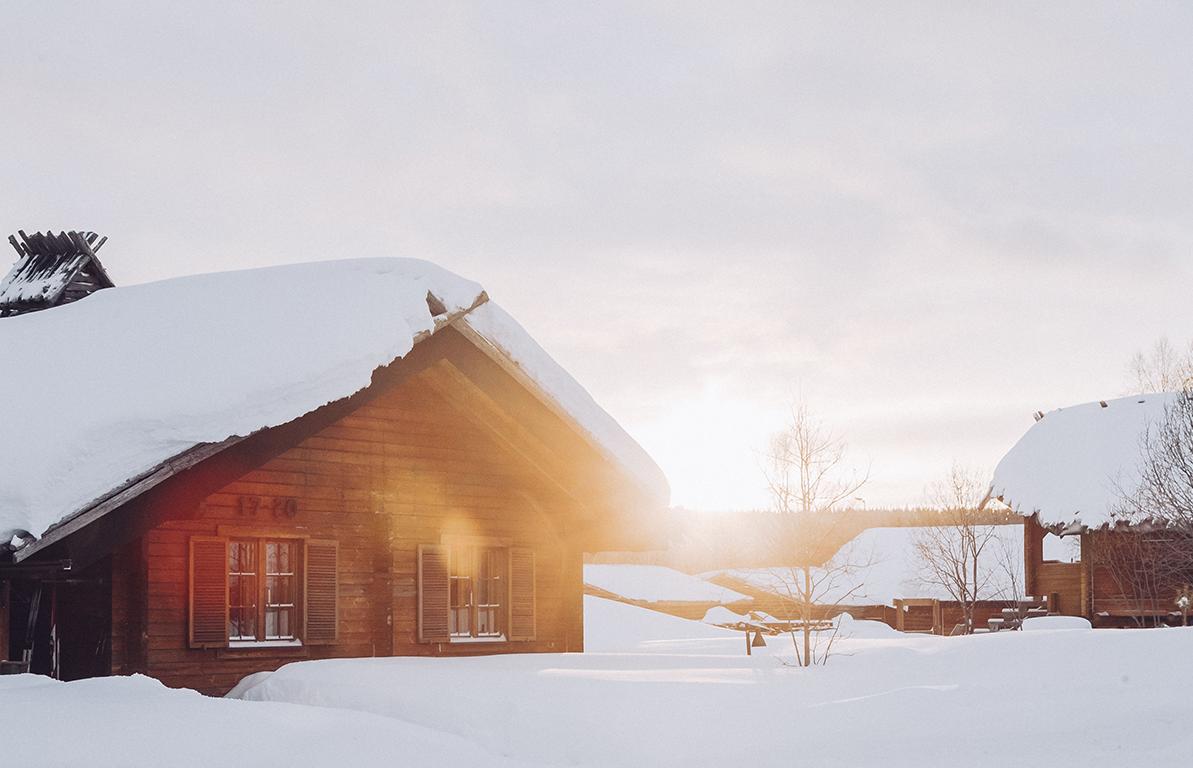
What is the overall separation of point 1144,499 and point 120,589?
79.3ft

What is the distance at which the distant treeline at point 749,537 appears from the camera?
58.8 feet

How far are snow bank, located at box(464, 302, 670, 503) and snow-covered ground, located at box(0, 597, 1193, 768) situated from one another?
2627 millimetres

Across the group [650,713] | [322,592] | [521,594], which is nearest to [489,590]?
[521,594]

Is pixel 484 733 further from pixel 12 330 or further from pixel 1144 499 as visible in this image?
pixel 1144 499

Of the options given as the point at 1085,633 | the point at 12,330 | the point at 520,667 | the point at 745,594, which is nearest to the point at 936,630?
the point at 745,594

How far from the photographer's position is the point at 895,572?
4716 centimetres

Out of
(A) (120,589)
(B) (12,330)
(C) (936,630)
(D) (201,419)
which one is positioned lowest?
(C) (936,630)

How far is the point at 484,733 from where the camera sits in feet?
36.3

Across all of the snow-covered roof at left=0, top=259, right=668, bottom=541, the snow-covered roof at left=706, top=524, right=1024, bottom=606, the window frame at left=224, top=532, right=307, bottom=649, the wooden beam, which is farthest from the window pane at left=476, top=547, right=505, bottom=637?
the snow-covered roof at left=706, top=524, right=1024, bottom=606

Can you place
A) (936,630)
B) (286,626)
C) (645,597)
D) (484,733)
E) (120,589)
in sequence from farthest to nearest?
(645,597), (936,630), (286,626), (120,589), (484,733)

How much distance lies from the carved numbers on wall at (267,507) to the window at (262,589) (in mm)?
308

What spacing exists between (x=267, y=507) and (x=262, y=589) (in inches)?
38.0

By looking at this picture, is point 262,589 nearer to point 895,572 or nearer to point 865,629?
point 865,629

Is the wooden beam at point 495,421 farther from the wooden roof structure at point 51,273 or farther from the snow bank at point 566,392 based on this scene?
the wooden roof structure at point 51,273
